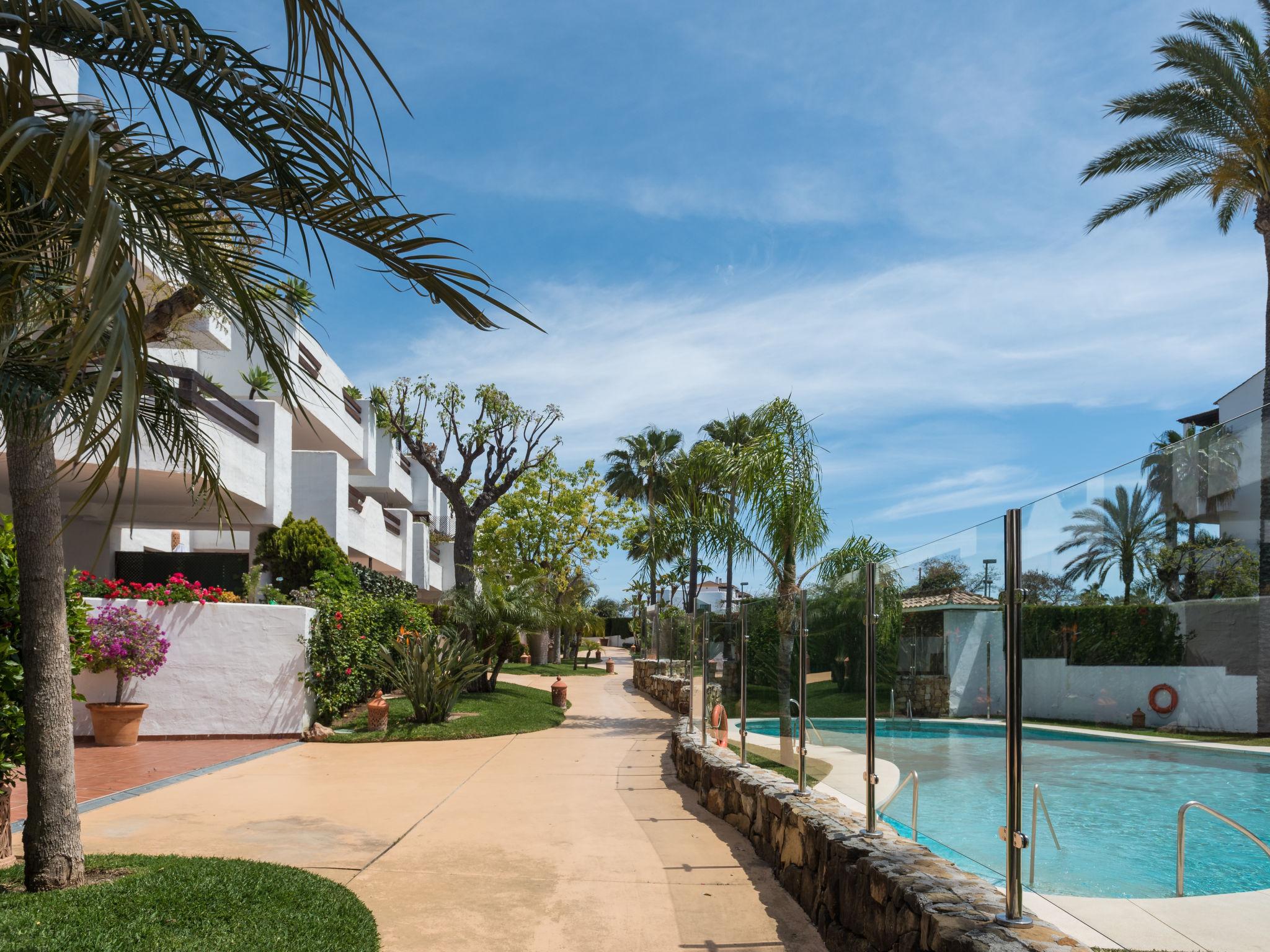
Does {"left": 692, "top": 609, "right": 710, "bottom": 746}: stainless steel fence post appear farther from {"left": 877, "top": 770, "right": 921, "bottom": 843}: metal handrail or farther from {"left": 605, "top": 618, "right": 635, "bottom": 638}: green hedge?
{"left": 605, "top": 618, "right": 635, "bottom": 638}: green hedge

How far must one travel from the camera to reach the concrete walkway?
18.5 ft

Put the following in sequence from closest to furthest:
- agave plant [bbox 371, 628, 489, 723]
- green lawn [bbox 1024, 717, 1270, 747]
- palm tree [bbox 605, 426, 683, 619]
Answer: green lawn [bbox 1024, 717, 1270, 747]
agave plant [bbox 371, 628, 489, 723]
palm tree [bbox 605, 426, 683, 619]

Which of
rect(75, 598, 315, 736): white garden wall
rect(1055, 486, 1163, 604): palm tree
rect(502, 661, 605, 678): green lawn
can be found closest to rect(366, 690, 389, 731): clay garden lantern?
rect(75, 598, 315, 736): white garden wall

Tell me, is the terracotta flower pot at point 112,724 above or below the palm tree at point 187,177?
below

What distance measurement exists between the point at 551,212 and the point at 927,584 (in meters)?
8.50

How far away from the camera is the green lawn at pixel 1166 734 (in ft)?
9.72

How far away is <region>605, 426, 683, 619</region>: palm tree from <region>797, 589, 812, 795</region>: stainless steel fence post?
43.2 m

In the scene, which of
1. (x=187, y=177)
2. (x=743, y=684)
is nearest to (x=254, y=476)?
(x=743, y=684)

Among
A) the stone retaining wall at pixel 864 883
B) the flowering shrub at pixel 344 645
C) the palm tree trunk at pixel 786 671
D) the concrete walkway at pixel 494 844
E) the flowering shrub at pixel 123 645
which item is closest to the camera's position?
the stone retaining wall at pixel 864 883

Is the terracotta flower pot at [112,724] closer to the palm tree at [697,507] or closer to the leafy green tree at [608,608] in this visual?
the palm tree at [697,507]

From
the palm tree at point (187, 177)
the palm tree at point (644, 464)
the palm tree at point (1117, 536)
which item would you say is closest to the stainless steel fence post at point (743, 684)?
the palm tree at point (1117, 536)

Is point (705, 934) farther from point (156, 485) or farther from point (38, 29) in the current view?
point (156, 485)

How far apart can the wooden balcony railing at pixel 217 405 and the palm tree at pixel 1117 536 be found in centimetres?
1289

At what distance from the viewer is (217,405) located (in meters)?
17.9
